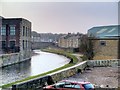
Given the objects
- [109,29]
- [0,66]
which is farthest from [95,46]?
[109,29]

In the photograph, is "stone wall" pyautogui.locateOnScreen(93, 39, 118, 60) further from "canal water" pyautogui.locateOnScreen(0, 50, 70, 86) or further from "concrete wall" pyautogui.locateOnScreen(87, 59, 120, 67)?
"concrete wall" pyautogui.locateOnScreen(87, 59, 120, 67)

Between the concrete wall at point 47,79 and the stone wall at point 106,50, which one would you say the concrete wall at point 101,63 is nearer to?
the concrete wall at point 47,79

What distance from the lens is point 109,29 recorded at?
202ft

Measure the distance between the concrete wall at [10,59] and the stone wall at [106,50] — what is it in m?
11.3

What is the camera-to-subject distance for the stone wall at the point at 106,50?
1421 inches

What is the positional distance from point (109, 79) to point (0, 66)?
16299 mm

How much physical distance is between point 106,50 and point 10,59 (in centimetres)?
1322

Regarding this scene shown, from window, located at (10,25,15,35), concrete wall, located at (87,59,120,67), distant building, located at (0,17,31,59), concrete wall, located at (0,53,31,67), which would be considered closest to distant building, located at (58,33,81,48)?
distant building, located at (0,17,31,59)

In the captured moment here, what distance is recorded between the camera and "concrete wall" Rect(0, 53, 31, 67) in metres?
32.2

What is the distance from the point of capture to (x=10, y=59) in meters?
35.2

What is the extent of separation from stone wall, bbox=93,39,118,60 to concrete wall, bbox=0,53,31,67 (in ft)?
37.1

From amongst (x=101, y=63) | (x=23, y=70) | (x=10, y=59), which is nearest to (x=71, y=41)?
(x=10, y=59)

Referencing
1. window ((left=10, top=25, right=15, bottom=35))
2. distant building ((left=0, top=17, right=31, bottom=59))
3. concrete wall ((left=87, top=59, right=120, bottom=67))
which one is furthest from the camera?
window ((left=10, top=25, right=15, bottom=35))

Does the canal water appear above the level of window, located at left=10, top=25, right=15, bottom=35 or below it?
below
